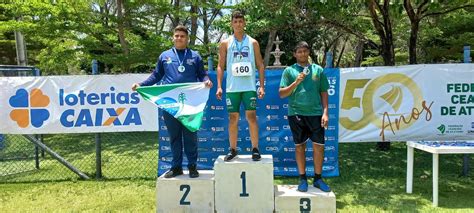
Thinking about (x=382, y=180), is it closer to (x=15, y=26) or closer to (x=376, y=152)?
(x=376, y=152)

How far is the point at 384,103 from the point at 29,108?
5.38 metres

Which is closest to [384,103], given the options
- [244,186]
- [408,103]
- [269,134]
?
[408,103]

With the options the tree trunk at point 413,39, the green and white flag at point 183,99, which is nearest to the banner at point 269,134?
the green and white flag at point 183,99

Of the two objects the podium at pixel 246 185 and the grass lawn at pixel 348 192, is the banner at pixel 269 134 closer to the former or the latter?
the grass lawn at pixel 348 192

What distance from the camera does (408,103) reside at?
613 cm

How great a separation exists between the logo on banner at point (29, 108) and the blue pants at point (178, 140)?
101 inches

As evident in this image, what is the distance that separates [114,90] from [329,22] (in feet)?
14.5

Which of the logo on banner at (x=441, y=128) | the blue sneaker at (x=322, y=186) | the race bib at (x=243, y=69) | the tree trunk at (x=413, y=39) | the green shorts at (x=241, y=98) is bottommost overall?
the blue sneaker at (x=322, y=186)

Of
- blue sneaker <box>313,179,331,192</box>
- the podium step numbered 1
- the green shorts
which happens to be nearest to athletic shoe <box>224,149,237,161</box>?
the podium step numbered 1

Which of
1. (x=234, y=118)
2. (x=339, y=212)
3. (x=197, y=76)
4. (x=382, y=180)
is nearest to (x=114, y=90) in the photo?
(x=197, y=76)

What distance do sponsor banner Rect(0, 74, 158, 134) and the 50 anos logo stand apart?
2.94 m

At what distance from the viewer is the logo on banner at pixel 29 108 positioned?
6.42 meters

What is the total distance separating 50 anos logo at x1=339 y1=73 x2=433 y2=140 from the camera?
20.1 ft

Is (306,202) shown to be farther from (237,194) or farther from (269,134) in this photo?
(269,134)
